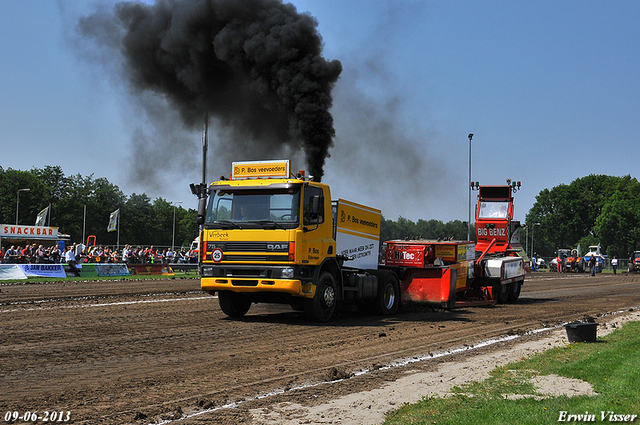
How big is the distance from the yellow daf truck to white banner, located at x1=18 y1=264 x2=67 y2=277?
17.3 meters

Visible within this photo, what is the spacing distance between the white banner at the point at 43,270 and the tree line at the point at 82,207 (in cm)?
5861

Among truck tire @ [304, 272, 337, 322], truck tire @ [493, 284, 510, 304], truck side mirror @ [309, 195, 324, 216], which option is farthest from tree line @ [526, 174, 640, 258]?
truck side mirror @ [309, 195, 324, 216]

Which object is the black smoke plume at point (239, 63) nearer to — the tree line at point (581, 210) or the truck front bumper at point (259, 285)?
the truck front bumper at point (259, 285)

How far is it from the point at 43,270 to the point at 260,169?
19070 millimetres

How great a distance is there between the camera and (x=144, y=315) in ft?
43.8

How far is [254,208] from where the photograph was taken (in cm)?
1202

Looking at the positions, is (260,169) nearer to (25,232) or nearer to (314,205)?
(314,205)

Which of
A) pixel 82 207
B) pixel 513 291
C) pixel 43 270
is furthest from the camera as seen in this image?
pixel 82 207

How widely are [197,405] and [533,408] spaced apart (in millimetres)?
3225

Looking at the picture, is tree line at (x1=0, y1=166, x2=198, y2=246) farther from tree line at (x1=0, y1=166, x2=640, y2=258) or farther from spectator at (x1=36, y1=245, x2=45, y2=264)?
spectator at (x1=36, y1=245, x2=45, y2=264)

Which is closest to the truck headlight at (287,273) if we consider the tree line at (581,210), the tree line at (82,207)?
the tree line at (82,207)

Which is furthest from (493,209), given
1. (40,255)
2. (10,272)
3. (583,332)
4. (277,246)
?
(40,255)

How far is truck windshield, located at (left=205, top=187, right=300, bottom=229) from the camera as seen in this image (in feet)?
38.7

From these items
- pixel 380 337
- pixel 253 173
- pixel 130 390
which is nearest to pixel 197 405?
pixel 130 390
